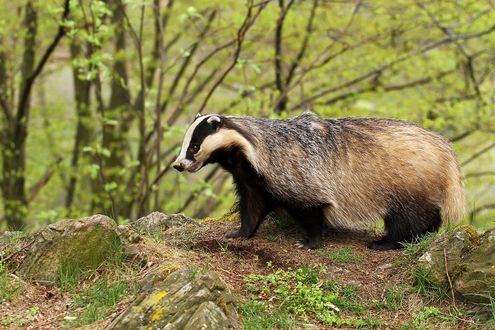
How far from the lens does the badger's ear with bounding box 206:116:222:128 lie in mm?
6887

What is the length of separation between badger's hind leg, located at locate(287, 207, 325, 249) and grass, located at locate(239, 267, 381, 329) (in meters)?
0.66

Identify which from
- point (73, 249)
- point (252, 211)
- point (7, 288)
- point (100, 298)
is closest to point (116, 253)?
point (73, 249)

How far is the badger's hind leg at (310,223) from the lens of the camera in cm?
707

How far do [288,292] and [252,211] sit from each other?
1.46 meters

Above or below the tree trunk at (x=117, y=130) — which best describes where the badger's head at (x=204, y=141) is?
above

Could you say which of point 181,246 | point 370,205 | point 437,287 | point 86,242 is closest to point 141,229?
point 181,246

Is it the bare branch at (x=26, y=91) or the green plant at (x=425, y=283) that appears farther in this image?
the bare branch at (x=26, y=91)

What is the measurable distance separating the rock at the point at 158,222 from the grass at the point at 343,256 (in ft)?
5.36

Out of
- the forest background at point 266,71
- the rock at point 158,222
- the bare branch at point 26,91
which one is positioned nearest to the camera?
the rock at point 158,222

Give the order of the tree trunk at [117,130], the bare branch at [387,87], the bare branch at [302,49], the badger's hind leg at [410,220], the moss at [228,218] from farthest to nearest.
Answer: the bare branch at [387,87], the tree trunk at [117,130], the bare branch at [302,49], the moss at [228,218], the badger's hind leg at [410,220]

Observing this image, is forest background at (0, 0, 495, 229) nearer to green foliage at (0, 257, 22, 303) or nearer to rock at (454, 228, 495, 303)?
green foliage at (0, 257, 22, 303)

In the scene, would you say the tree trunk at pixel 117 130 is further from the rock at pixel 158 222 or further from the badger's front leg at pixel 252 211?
the badger's front leg at pixel 252 211

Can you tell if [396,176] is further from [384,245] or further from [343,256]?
[343,256]

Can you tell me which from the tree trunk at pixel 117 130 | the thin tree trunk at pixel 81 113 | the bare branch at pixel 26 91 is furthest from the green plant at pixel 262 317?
the thin tree trunk at pixel 81 113
